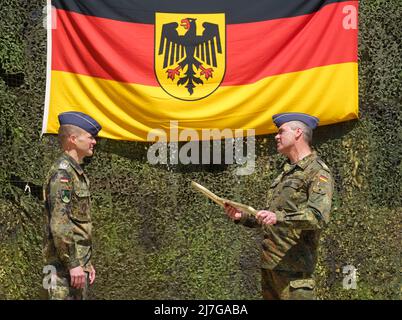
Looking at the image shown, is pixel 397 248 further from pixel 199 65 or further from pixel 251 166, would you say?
pixel 199 65

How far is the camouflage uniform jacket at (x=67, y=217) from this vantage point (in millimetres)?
3318

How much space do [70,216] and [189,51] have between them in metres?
1.97

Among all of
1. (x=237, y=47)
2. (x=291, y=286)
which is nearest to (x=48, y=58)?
(x=237, y=47)

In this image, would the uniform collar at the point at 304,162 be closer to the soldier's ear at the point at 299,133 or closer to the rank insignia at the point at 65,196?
the soldier's ear at the point at 299,133

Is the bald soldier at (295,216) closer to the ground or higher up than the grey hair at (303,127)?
closer to the ground

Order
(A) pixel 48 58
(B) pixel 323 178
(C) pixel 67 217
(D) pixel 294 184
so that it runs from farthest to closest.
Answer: (A) pixel 48 58 → (D) pixel 294 184 → (B) pixel 323 178 → (C) pixel 67 217

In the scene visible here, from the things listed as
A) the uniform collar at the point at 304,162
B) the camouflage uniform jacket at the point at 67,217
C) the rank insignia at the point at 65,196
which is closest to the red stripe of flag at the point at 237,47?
the uniform collar at the point at 304,162

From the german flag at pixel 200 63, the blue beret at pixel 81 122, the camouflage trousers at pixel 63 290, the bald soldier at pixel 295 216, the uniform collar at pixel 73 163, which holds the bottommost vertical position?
the camouflage trousers at pixel 63 290

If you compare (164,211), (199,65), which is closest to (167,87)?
(199,65)

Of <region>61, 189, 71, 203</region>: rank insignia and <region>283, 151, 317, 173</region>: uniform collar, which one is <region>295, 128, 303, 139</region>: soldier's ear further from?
<region>61, 189, 71, 203</region>: rank insignia

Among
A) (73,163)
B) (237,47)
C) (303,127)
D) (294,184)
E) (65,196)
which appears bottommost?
(65,196)

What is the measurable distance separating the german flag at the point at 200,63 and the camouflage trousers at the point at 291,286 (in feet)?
5.24

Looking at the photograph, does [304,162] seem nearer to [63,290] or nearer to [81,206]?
[81,206]

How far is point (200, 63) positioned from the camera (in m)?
4.91
